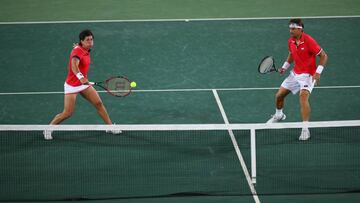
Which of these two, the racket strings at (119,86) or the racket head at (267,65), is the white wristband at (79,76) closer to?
the racket strings at (119,86)

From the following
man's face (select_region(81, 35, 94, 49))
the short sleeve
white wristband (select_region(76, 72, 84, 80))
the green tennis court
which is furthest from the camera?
the short sleeve

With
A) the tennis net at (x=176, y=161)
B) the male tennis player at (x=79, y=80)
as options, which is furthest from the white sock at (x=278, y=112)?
the male tennis player at (x=79, y=80)

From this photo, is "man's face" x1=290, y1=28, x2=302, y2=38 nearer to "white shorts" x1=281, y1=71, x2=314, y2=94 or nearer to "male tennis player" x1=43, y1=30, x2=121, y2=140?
"white shorts" x1=281, y1=71, x2=314, y2=94

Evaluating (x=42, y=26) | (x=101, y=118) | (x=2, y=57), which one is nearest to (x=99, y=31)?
(x=42, y=26)

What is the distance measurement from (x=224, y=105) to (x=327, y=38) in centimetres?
489

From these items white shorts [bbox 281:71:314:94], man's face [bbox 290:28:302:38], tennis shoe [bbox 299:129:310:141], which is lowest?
tennis shoe [bbox 299:129:310:141]

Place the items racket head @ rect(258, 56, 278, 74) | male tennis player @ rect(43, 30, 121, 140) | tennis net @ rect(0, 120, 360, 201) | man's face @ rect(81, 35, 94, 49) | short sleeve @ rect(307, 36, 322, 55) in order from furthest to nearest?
racket head @ rect(258, 56, 278, 74) < short sleeve @ rect(307, 36, 322, 55) < man's face @ rect(81, 35, 94, 49) < male tennis player @ rect(43, 30, 121, 140) < tennis net @ rect(0, 120, 360, 201)

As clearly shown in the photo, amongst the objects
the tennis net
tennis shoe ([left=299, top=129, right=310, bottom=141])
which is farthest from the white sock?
tennis shoe ([left=299, top=129, right=310, bottom=141])

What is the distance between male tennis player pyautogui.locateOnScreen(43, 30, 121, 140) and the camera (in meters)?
13.0

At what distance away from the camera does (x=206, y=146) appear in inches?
511

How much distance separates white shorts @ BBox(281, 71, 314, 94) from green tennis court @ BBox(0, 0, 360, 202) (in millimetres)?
890

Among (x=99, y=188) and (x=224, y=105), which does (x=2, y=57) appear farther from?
(x=99, y=188)

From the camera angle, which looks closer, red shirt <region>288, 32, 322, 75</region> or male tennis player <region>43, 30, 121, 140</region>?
male tennis player <region>43, 30, 121, 140</region>

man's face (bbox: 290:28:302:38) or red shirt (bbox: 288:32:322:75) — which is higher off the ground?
man's face (bbox: 290:28:302:38)
